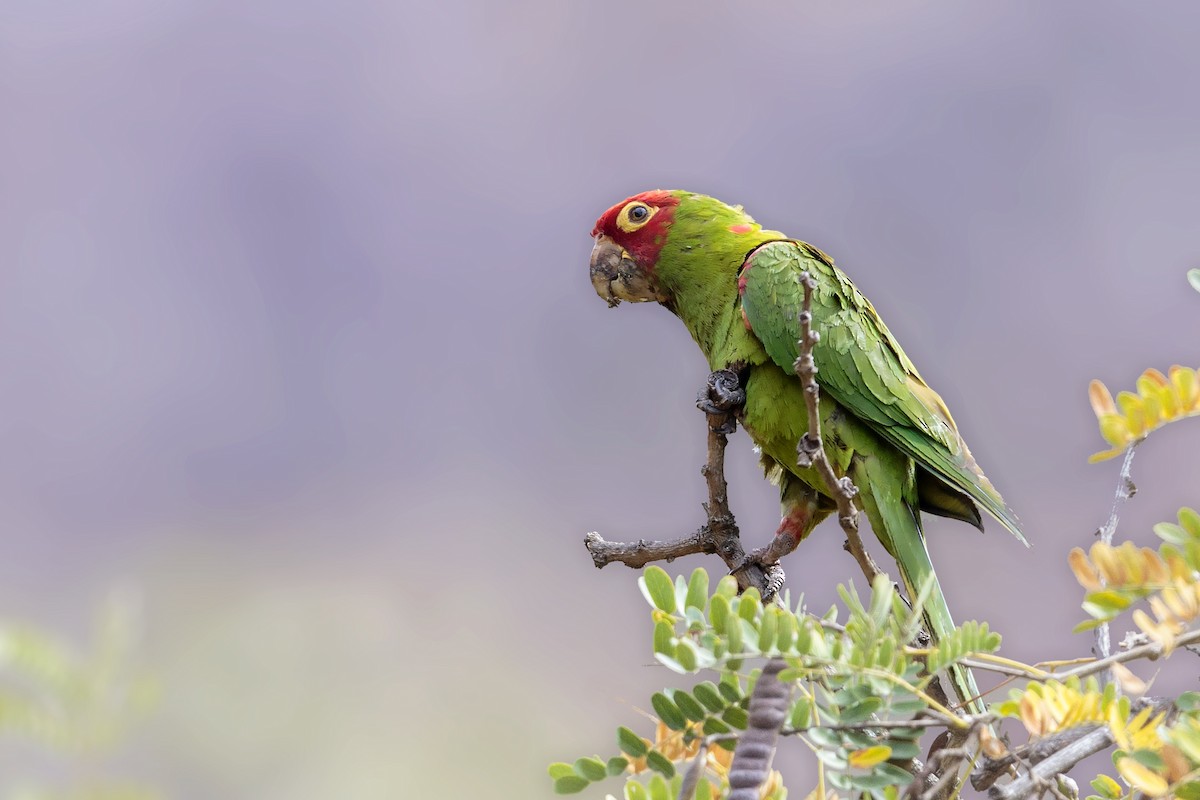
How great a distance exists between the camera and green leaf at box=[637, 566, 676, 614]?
1067 millimetres

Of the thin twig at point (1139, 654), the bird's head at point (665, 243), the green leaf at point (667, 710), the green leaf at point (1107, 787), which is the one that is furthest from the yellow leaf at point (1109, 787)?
the bird's head at point (665, 243)

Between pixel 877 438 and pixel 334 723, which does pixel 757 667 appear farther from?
pixel 334 723

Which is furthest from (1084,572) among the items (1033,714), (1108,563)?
(1033,714)

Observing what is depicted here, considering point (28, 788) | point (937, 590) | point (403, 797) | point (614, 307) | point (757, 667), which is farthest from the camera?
point (403, 797)

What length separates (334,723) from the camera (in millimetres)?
3252

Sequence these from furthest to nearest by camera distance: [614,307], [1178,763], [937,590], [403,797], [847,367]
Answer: [403,797] < [614,307] < [847,367] < [937,590] < [1178,763]

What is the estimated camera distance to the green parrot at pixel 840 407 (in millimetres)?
2025

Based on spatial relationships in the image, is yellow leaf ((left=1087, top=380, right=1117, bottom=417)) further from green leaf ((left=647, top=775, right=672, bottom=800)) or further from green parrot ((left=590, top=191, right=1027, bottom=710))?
green parrot ((left=590, top=191, right=1027, bottom=710))

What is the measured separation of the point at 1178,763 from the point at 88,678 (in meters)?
0.95

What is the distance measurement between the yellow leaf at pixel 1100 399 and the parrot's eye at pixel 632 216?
177 cm

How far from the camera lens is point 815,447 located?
1.32 m

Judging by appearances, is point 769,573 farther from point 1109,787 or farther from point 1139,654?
point 1139,654

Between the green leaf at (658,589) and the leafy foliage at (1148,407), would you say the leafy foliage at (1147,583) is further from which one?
the green leaf at (658,589)

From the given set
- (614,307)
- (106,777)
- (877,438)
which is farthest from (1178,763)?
(614,307)
